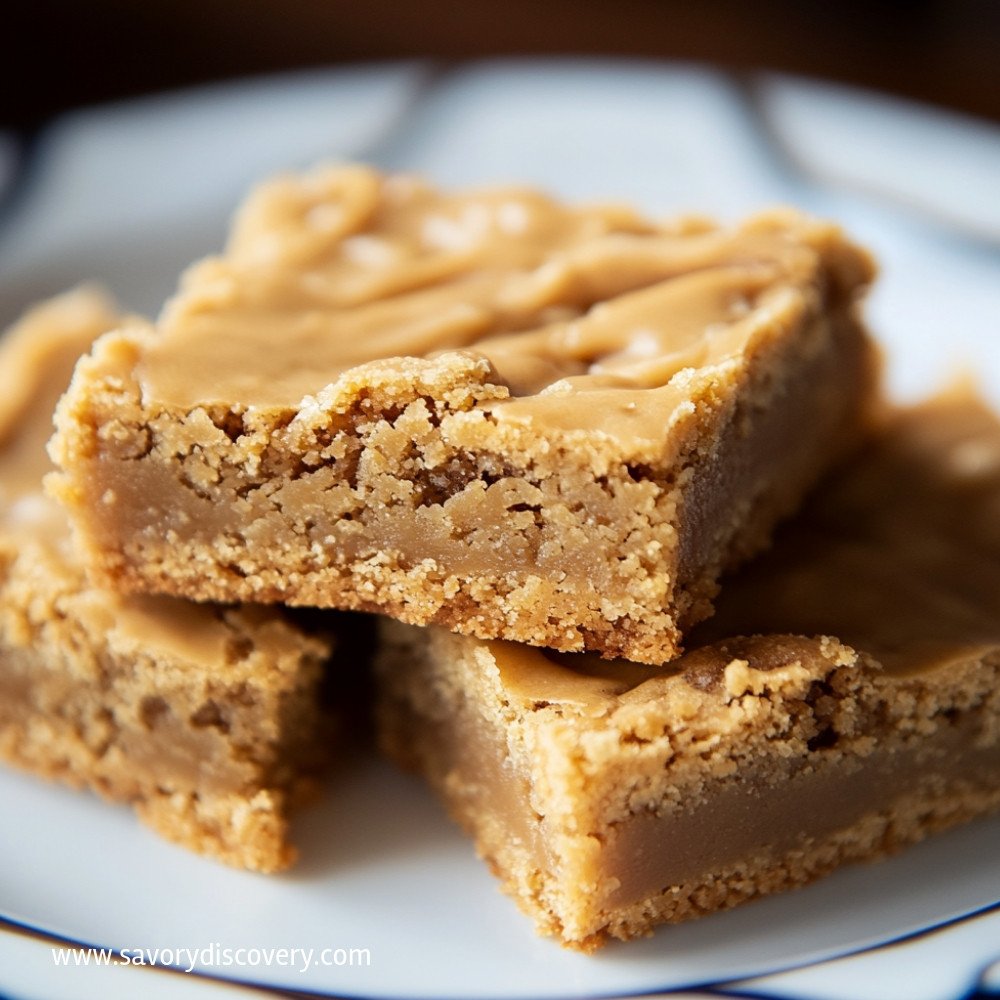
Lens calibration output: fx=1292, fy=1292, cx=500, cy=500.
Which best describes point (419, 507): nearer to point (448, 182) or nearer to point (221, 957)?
point (221, 957)

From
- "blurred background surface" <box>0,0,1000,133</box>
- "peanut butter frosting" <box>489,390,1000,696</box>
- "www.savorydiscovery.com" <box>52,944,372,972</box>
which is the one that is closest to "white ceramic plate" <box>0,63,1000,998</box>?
"www.savorydiscovery.com" <box>52,944,372,972</box>

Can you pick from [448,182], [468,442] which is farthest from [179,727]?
[448,182]

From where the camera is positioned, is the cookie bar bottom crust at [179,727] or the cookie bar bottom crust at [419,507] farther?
the cookie bar bottom crust at [179,727]

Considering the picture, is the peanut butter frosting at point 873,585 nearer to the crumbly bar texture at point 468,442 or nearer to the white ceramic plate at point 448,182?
the crumbly bar texture at point 468,442

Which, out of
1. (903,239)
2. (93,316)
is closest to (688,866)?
(93,316)

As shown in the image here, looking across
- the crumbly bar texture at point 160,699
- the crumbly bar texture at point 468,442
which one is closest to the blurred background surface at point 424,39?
the crumbly bar texture at point 468,442

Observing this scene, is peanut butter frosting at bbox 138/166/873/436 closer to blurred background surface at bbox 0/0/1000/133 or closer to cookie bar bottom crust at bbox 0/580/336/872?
cookie bar bottom crust at bbox 0/580/336/872
